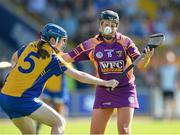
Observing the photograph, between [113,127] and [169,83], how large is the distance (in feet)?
15.0

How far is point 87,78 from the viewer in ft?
36.7

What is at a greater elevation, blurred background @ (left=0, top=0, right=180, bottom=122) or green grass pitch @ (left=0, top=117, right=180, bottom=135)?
blurred background @ (left=0, top=0, right=180, bottom=122)

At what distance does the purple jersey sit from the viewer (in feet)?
39.1

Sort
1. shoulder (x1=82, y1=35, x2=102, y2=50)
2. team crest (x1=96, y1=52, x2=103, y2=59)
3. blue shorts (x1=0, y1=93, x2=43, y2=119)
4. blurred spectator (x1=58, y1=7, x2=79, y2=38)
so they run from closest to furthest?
blue shorts (x1=0, y1=93, x2=43, y2=119) < team crest (x1=96, y1=52, x2=103, y2=59) < shoulder (x1=82, y1=35, x2=102, y2=50) < blurred spectator (x1=58, y1=7, x2=79, y2=38)

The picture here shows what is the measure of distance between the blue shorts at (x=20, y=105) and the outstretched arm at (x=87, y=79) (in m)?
0.64

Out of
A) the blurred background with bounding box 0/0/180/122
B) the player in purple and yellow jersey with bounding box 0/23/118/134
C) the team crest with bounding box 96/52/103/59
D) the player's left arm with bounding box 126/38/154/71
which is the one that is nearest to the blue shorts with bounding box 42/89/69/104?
the team crest with bounding box 96/52/103/59

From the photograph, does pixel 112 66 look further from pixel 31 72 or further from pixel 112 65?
pixel 31 72

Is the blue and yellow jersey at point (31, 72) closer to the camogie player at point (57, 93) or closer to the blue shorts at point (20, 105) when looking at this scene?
the blue shorts at point (20, 105)

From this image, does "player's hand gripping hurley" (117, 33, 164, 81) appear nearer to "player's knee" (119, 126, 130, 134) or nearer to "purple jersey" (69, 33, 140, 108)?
"purple jersey" (69, 33, 140, 108)

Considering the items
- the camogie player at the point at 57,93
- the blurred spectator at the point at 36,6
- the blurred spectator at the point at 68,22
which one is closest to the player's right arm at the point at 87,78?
the camogie player at the point at 57,93

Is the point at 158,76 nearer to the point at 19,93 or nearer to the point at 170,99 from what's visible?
the point at 170,99

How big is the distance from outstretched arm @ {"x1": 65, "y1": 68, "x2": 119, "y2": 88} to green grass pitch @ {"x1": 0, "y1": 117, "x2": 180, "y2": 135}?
6.03 meters

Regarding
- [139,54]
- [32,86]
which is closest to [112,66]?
[139,54]

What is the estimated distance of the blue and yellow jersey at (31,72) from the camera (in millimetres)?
10938
